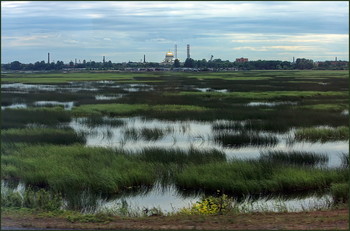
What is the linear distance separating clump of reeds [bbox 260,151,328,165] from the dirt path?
20.3 feet

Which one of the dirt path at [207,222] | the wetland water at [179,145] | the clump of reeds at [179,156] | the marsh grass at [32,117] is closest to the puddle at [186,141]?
the wetland water at [179,145]

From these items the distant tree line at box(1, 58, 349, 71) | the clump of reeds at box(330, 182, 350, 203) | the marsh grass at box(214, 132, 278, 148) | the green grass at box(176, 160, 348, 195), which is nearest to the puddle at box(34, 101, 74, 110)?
the marsh grass at box(214, 132, 278, 148)

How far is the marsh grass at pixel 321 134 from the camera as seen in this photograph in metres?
18.5

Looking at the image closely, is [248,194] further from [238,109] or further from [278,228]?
[238,109]

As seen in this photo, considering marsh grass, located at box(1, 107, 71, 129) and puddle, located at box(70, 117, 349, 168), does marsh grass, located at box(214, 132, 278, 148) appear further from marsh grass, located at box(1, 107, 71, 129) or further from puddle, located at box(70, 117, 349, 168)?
marsh grass, located at box(1, 107, 71, 129)

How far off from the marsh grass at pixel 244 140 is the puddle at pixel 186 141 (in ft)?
0.94

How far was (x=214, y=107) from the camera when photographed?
28.4 metres

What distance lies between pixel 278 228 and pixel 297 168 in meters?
6.66

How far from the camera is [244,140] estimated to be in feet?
58.2

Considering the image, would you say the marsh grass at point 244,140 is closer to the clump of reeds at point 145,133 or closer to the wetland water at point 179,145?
the wetland water at point 179,145

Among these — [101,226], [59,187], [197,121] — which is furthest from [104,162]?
[197,121]

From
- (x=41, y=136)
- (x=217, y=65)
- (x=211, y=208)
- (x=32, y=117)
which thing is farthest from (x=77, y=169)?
(x=217, y=65)

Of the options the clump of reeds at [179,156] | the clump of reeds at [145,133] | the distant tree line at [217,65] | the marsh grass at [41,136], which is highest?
the distant tree line at [217,65]

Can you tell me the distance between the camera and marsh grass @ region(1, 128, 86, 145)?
655 inches
